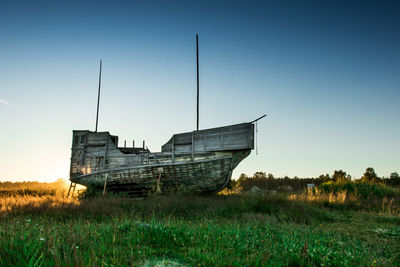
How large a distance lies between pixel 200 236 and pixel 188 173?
1125 cm

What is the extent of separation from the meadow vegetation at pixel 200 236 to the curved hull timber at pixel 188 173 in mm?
3493

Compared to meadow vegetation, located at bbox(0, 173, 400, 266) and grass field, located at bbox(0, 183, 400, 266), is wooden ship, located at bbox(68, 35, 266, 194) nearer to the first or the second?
meadow vegetation, located at bbox(0, 173, 400, 266)

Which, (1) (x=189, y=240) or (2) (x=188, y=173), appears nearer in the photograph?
(1) (x=189, y=240)

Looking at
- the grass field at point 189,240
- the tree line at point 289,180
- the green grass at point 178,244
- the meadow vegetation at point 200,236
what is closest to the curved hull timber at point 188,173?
the meadow vegetation at point 200,236

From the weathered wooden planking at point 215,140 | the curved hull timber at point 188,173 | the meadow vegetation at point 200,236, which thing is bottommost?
the meadow vegetation at point 200,236

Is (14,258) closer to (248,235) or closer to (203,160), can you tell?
(248,235)

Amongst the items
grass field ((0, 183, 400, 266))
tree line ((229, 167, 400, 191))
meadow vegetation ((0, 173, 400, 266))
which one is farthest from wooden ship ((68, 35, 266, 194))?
tree line ((229, 167, 400, 191))

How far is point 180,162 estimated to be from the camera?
646 inches

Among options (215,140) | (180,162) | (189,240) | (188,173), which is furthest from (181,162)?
(189,240)

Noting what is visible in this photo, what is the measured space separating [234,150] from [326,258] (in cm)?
1149

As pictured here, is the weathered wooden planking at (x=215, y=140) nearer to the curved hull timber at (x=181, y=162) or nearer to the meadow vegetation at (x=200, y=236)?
the curved hull timber at (x=181, y=162)

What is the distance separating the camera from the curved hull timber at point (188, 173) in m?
15.9

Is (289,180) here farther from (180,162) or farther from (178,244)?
(178,244)

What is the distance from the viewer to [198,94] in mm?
21297
